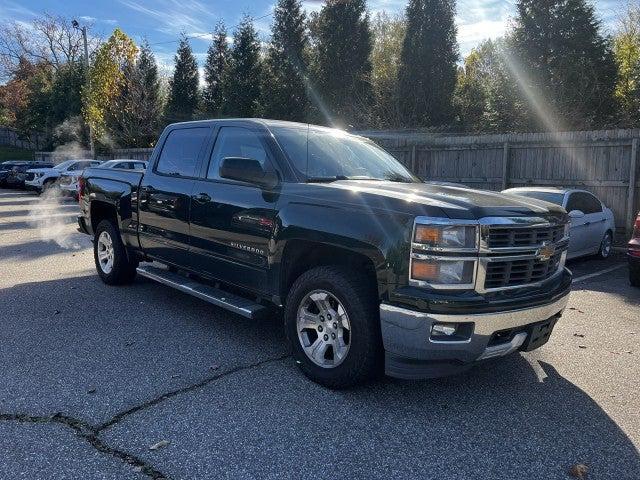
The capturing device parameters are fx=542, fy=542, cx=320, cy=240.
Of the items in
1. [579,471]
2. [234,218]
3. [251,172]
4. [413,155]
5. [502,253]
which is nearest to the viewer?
[579,471]

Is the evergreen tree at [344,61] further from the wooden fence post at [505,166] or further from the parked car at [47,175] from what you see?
the parked car at [47,175]

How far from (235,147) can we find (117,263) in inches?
107

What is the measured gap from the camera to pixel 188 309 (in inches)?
240

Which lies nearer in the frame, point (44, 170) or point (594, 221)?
point (594, 221)

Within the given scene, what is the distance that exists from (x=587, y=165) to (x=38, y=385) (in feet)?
38.4

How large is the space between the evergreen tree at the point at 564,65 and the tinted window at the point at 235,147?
14872 mm

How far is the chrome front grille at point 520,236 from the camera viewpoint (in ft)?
11.6

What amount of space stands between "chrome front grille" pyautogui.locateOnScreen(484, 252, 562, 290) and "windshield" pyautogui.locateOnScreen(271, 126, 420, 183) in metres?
1.58

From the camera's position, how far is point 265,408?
3.73 m

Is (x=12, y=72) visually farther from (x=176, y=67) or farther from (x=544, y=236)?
(x=544, y=236)

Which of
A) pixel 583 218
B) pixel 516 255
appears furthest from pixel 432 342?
pixel 583 218

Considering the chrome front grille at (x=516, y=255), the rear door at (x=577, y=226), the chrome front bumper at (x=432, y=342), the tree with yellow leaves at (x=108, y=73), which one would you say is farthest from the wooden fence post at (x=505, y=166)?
the tree with yellow leaves at (x=108, y=73)

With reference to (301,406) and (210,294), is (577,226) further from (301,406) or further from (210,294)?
(301,406)

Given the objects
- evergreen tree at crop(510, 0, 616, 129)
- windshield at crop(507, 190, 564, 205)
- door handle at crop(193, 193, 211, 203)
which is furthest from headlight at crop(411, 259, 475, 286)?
evergreen tree at crop(510, 0, 616, 129)
